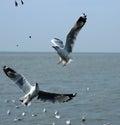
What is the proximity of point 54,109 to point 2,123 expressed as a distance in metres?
8.09

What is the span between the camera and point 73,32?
8008 millimetres

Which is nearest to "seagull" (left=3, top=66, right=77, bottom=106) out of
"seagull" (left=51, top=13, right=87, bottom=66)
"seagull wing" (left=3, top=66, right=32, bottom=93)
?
"seagull wing" (left=3, top=66, right=32, bottom=93)

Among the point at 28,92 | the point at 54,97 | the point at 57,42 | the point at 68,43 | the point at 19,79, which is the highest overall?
the point at 57,42

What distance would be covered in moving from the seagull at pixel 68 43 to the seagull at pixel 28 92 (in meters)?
0.62

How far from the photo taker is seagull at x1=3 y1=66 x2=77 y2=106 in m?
8.02

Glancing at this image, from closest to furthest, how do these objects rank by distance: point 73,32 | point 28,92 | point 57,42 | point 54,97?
1. point 57,42
2. point 73,32
3. point 28,92
4. point 54,97

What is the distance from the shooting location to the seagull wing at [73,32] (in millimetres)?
7844

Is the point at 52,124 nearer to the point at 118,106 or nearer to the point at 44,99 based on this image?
the point at 118,106

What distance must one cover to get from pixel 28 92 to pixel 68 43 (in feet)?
3.43

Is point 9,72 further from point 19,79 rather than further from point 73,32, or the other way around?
point 73,32

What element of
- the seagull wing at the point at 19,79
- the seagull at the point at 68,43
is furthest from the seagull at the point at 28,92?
the seagull at the point at 68,43

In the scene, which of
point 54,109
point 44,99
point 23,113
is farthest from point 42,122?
point 44,99

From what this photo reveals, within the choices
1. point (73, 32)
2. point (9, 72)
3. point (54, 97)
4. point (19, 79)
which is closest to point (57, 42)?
point (73, 32)

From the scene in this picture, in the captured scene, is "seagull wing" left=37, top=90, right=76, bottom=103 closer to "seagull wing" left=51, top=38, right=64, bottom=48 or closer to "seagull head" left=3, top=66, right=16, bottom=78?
"seagull head" left=3, top=66, right=16, bottom=78
